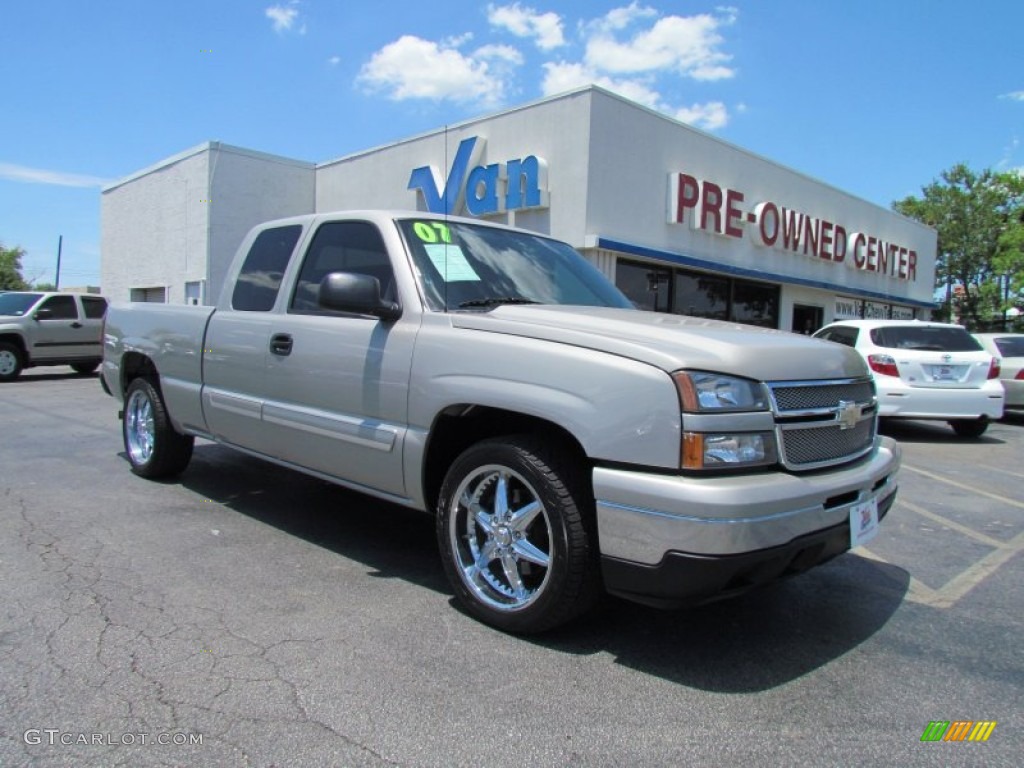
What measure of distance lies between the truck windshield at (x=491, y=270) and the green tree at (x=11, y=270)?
7225 centimetres

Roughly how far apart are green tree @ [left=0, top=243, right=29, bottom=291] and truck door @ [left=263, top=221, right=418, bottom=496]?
71.6 meters

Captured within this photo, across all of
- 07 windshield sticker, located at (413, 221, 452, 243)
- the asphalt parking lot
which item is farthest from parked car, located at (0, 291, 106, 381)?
07 windshield sticker, located at (413, 221, 452, 243)

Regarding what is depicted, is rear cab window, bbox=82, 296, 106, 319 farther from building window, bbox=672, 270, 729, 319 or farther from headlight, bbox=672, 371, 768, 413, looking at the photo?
headlight, bbox=672, 371, 768, 413

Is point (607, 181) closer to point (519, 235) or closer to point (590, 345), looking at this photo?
point (519, 235)

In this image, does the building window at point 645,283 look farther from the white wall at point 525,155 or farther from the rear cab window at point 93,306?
the rear cab window at point 93,306

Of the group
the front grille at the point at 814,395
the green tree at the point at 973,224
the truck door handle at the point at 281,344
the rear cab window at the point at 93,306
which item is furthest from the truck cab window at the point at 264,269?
the green tree at the point at 973,224

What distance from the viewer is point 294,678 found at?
274 centimetres

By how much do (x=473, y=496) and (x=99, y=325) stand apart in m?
15.8

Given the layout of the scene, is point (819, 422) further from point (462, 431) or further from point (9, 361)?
point (9, 361)

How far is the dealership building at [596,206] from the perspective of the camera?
13.7 m

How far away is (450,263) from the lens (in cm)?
384

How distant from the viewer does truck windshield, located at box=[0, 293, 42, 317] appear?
49.7ft

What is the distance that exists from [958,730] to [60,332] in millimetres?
17110

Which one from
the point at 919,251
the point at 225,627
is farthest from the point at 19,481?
the point at 919,251
